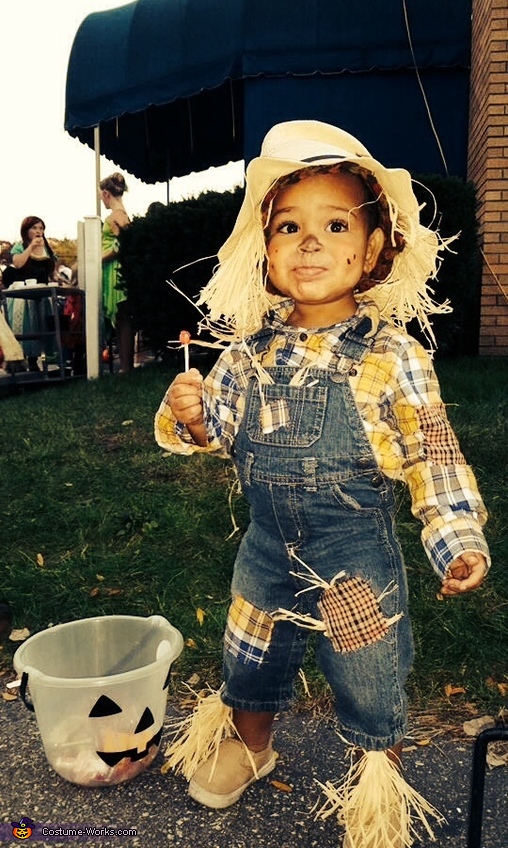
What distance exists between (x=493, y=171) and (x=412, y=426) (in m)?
6.13

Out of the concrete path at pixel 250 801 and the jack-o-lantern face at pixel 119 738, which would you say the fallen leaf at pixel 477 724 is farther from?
the jack-o-lantern face at pixel 119 738

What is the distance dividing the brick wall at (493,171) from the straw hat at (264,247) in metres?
5.21

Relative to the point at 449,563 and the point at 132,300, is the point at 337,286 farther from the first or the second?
the point at 132,300

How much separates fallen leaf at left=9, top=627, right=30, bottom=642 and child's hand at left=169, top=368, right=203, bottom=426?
4.81 feet

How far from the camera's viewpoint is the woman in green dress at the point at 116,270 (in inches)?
328

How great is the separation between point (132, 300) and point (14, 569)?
15.7 ft

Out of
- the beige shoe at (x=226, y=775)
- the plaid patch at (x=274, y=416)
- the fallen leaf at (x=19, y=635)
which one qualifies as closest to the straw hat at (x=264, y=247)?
the plaid patch at (x=274, y=416)

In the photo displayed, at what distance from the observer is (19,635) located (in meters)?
2.92

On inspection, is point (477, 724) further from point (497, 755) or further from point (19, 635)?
point (19, 635)

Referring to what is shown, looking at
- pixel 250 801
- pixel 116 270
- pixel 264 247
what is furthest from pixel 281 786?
pixel 116 270

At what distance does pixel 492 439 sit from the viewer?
4434 mm

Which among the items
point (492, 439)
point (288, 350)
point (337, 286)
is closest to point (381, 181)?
point (337, 286)

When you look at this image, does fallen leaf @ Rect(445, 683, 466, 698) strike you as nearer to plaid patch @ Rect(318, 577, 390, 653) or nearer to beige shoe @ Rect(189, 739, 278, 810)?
beige shoe @ Rect(189, 739, 278, 810)

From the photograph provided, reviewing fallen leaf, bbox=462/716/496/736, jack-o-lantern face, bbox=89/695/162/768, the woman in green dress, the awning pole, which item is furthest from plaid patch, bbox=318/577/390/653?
the awning pole
